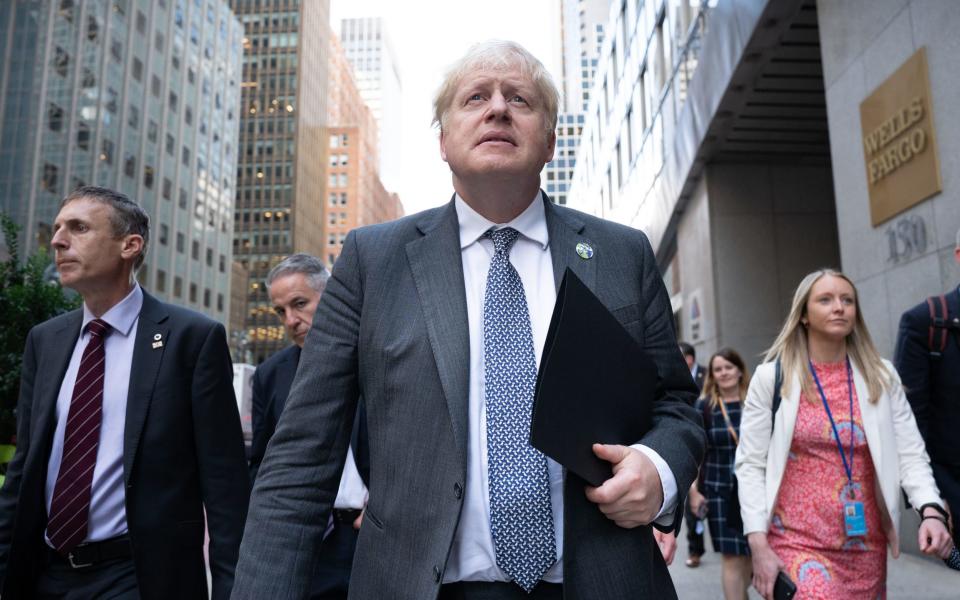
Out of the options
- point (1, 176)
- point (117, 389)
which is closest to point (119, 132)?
point (1, 176)

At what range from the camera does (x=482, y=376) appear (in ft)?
5.86

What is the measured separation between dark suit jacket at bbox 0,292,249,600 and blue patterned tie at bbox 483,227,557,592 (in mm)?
1695

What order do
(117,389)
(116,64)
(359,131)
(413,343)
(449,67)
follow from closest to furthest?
(413,343) < (449,67) < (117,389) < (116,64) < (359,131)

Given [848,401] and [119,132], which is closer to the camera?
[848,401]

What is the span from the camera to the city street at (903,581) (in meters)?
6.08

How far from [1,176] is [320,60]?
79.2 metres

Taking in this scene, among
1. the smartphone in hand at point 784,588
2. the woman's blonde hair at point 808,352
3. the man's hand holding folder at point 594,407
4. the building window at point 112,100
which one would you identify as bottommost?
the smartphone in hand at point 784,588

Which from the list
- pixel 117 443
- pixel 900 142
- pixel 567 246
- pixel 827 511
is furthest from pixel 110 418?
pixel 900 142

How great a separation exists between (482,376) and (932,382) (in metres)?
2.85

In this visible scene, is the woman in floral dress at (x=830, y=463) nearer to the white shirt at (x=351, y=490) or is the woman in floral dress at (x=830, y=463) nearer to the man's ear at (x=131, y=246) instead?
the white shirt at (x=351, y=490)

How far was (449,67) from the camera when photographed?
6.63 feet

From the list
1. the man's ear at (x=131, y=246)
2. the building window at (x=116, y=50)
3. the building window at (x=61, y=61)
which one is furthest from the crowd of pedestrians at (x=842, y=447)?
the building window at (x=116, y=50)

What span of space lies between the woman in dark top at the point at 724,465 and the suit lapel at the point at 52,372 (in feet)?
12.9

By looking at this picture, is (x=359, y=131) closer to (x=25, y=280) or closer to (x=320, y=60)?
(x=320, y=60)
